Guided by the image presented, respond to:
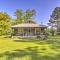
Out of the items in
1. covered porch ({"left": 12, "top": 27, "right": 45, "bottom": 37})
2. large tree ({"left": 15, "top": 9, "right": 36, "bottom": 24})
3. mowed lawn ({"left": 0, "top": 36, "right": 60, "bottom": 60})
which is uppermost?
large tree ({"left": 15, "top": 9, "right": 36, "bottom": 24})

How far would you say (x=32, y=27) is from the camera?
36.7 m

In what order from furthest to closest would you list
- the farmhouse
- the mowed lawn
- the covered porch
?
the covered porch, the farmhouse, the mowed lawn

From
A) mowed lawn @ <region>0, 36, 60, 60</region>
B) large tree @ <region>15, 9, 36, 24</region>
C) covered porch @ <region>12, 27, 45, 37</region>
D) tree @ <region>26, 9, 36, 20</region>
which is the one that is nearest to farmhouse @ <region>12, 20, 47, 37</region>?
covered porch @ <region>12, 27, 45, 37</region>

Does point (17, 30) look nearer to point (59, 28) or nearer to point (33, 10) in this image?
point (59, 28)

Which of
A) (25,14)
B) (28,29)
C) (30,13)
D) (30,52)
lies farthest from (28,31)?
(25,14)

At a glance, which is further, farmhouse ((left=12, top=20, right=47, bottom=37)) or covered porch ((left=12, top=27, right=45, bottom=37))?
covered porch ((left=12, top=27, right=45, bottom=37))

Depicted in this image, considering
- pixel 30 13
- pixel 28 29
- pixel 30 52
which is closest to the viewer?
pixel 30 52

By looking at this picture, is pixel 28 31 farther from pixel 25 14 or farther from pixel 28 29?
pixel 25 14

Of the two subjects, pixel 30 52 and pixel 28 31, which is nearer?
pixel 30 52

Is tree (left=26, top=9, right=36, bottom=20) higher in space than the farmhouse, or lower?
higher

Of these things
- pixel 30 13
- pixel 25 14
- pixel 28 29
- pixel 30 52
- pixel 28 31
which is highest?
pixel 30 13

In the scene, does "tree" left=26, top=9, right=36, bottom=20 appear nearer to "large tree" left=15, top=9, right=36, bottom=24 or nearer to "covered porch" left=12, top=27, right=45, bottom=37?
"large tree" left=15, top=9, right=36, bottom=24

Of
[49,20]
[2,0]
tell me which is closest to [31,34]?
[2,0]

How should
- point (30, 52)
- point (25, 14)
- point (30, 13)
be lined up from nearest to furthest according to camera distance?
point (30, 52), point (30, 13), point (25, 14)
